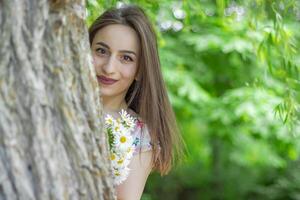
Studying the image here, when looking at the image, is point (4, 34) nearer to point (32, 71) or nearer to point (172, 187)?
point (32, 71)

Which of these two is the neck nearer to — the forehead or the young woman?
the young woman

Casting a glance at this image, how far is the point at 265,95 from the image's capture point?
463cm

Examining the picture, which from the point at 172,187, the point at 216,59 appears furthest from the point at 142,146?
the point at 172,187

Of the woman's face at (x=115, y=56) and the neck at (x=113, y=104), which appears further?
the neck at (x=113, y=104)

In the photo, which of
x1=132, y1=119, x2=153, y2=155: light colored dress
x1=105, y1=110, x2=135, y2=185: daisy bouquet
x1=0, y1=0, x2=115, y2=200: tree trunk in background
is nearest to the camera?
x1=0, y1=0, x2=115, y2=200: tree trunk in background

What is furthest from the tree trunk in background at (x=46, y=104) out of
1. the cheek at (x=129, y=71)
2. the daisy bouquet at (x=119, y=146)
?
the cheek at (x=129, y=71)

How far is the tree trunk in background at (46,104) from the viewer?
134cm

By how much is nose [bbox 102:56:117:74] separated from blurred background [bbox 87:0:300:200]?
548mm

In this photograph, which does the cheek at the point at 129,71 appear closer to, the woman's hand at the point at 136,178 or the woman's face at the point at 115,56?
the woman's face at the point at 115,56

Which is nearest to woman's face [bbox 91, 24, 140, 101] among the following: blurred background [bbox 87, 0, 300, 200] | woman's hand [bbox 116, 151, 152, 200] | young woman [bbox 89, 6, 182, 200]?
young woman [bbox 89, 6, 182, 200]

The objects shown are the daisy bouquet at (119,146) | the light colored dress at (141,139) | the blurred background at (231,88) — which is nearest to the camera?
the daisy bouquet at (119,146)

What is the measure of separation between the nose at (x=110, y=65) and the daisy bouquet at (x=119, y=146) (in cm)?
16

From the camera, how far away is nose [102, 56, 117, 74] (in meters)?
2.23

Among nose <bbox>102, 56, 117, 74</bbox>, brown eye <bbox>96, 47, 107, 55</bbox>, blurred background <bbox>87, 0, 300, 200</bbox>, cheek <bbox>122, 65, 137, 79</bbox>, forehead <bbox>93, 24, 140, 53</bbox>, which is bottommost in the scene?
blurred background <bbox>87, 0, 300, 200</bbox>
